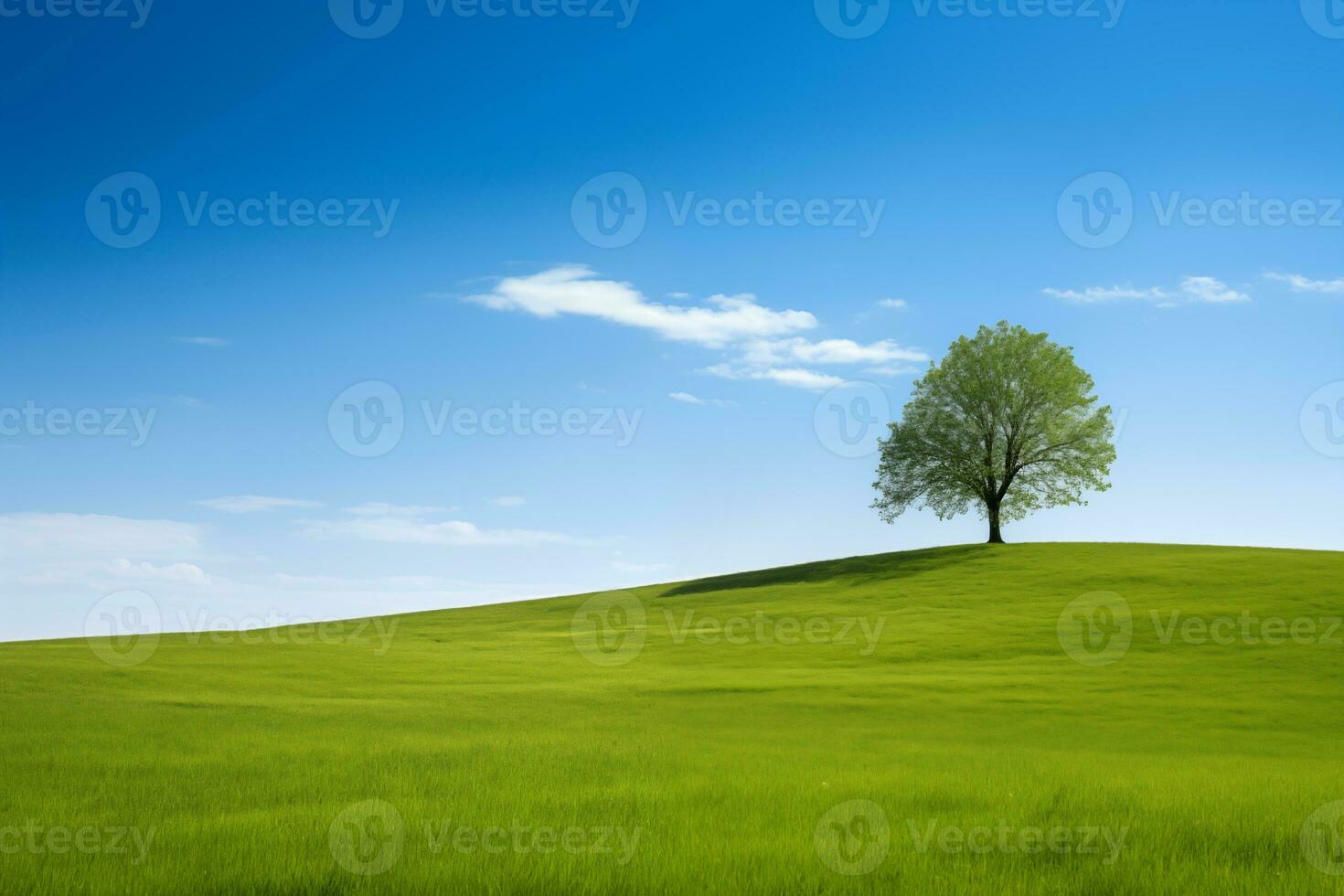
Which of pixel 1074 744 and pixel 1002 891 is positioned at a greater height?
pixel 1002 891

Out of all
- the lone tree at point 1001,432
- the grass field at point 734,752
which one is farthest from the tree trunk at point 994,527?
the grass field at point 734,752

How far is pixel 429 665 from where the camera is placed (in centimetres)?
4016

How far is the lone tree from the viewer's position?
68188 mm

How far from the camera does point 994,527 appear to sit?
71438mm

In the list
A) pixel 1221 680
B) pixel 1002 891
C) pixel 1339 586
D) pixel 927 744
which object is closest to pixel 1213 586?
pixel 1339 586

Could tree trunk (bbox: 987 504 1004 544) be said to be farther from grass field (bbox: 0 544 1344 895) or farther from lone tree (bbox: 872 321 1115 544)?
grass field (bbox: 0 544 1344 895)

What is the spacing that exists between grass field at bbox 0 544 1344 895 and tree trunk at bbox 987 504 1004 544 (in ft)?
58.3

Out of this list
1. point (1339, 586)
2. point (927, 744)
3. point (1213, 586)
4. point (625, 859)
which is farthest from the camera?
point (1213, 586)

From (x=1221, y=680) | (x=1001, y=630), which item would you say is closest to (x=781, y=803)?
(x=1221, y=680)

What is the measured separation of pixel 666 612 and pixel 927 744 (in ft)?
126

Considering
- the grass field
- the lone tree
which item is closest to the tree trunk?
the lone tree

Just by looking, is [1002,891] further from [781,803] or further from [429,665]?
Answer: [429,665]

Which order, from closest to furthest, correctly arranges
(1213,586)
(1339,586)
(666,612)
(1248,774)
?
(1248,774)
(1339,586)
(1213,586)
(666,612)

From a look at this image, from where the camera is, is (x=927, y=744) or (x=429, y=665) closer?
(x=927, y=744)
